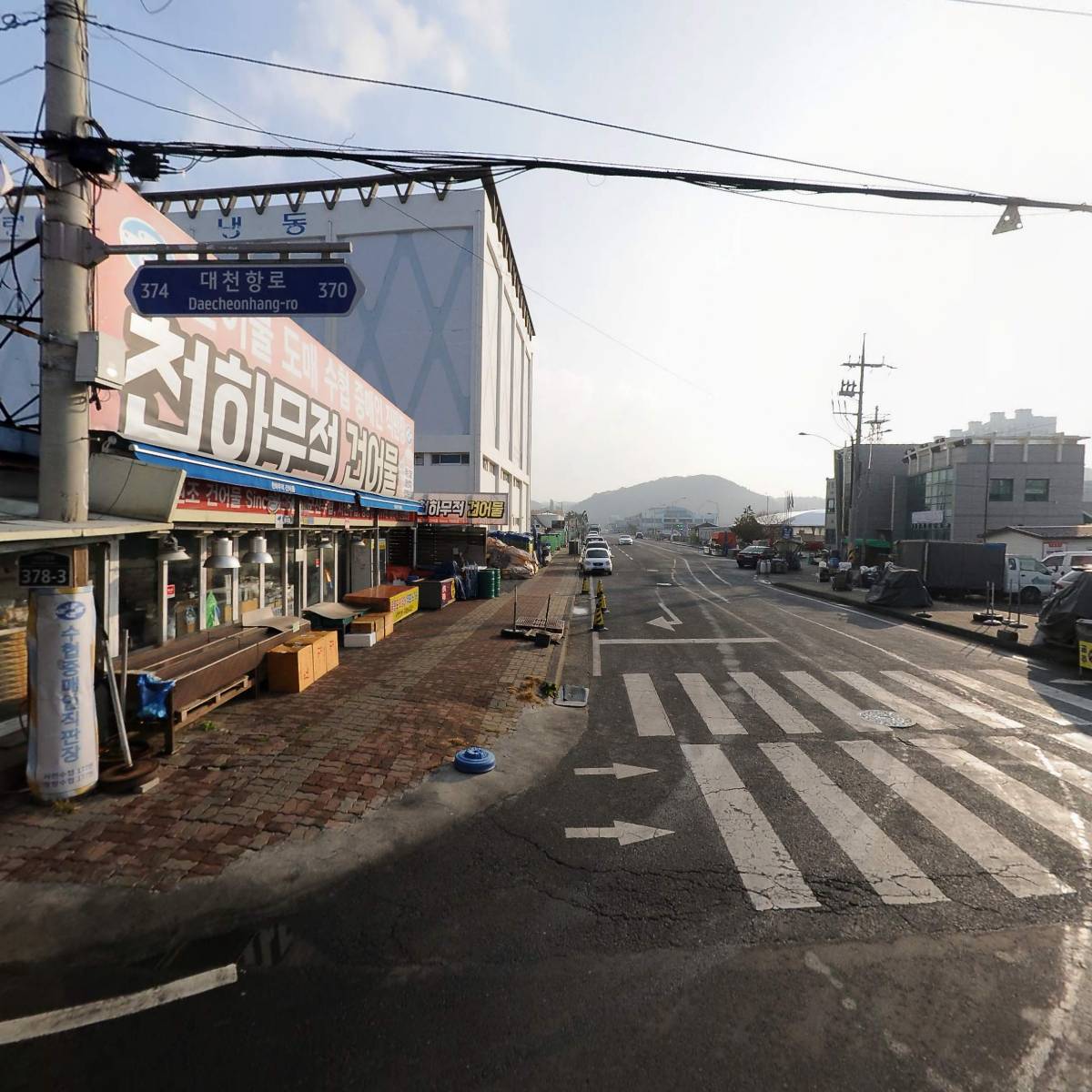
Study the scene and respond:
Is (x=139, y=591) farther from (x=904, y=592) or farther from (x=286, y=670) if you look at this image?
(x=904, y=592)

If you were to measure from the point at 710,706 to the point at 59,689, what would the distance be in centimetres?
861

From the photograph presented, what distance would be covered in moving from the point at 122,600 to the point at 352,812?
549 cm

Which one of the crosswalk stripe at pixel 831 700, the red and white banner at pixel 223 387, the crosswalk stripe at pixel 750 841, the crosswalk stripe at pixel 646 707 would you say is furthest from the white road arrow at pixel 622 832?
the red and white banner at pixel 223 387

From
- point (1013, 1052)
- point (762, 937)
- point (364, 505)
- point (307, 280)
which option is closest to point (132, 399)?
point (307, 280)

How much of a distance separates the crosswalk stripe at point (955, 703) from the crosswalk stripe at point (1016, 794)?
1664 millimetres

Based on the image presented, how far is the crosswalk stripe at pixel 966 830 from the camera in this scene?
15.5ft

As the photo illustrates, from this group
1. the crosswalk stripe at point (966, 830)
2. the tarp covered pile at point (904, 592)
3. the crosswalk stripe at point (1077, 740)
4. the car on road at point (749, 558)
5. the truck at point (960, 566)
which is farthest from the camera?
the car on road at point (749, 558)

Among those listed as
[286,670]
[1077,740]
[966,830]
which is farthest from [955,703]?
[286,670]

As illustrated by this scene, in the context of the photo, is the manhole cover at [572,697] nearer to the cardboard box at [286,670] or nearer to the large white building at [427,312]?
the cardboard box at [286,670]

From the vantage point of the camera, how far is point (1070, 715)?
913 cm

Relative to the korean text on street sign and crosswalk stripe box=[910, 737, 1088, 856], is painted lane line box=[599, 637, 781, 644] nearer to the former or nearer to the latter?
crosswalk stripe box=[910, 737, 1088, 856]

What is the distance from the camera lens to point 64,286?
5.89 metres

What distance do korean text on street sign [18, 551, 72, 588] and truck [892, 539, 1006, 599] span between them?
1125 inches

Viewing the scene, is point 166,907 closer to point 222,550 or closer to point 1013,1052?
point 1013,1052
